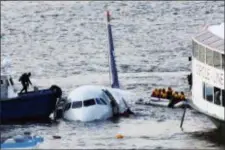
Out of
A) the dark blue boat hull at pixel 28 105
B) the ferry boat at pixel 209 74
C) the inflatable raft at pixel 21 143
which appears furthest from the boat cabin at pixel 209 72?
the dark blue boat hull at pixel 28 105

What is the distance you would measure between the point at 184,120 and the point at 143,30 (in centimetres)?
6552

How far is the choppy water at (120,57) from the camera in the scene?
3745 inches

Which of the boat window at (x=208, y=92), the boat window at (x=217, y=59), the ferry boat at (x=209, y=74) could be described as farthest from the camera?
the boat window at (x=208, y=92)

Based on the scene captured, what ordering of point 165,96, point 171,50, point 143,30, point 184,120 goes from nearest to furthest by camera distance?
1. point 184,120
2. point 165,96
3. point 171,50
4. point 143,30

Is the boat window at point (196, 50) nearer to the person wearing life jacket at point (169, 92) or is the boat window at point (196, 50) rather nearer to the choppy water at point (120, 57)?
the choppy water at point (120, 57)

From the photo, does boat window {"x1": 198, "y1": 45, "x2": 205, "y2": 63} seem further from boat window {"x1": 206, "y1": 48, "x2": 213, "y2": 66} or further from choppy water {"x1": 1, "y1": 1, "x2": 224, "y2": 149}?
choppy water {"x1": 1, "y1": 1, "x2": 224, "y2": 149}

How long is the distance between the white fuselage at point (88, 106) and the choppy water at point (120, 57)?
0.78m

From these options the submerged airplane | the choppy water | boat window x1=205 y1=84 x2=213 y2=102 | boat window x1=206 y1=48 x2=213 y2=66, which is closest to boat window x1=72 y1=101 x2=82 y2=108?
the submerged airplane

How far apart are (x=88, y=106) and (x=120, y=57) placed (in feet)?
123

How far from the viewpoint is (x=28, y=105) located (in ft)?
336

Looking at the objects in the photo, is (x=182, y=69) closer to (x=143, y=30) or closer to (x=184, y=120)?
(x=184, y=120)

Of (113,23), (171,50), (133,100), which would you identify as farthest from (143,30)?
(133,100)

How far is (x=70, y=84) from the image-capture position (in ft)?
390

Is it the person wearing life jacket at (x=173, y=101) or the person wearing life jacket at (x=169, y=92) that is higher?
the person wearing life jacket at (x=169, y=92)
